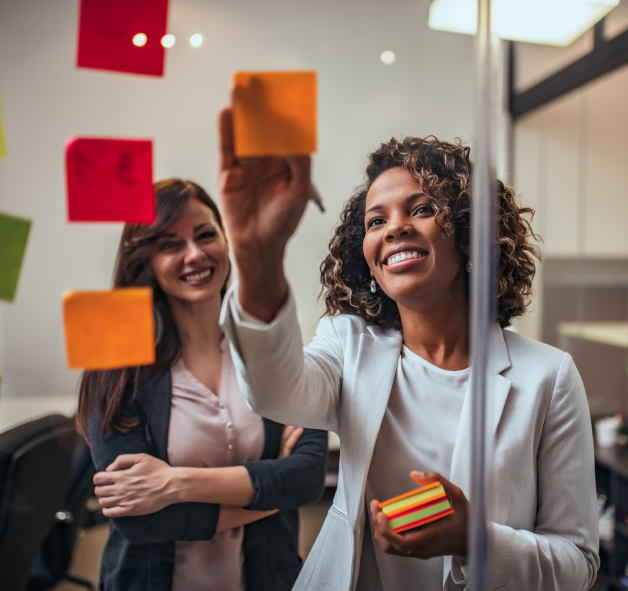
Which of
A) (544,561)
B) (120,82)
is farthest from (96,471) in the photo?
(544,561)

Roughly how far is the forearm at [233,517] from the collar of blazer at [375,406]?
0.43 ft

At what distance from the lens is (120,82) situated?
1.86ft

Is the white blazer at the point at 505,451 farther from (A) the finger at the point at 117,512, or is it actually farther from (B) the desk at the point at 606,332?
(B) the desk at the point at 606,332

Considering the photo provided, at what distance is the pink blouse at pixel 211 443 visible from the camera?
62 cm

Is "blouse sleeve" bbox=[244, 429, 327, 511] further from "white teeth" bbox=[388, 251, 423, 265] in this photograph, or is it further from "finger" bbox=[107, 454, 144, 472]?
"white teeth" bbox=[388, 251, 423, 265]

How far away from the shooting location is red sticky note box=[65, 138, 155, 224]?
0.53m

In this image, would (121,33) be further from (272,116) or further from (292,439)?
(292,439)

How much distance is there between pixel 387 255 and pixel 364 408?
21 centimetres

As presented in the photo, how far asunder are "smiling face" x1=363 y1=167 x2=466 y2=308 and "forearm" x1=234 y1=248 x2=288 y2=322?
0.15 m

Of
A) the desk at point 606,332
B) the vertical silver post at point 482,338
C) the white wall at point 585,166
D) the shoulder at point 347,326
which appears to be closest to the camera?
the vertical silver post at point 482,338

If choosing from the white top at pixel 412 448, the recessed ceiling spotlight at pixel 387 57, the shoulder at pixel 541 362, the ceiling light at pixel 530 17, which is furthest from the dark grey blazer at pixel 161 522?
the ceiling light at pixel 530 17

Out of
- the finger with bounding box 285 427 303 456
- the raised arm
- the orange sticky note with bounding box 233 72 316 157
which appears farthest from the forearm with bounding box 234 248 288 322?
the finger with bounding box 285 427 303 456

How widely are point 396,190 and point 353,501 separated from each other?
412 millimetres

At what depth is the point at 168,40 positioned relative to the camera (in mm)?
567
